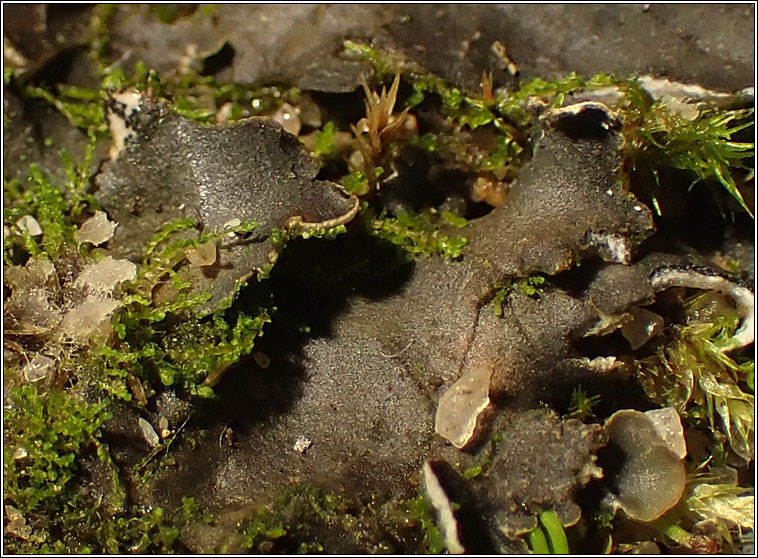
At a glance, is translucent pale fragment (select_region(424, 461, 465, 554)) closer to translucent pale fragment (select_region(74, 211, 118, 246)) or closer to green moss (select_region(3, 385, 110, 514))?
green moss (select_region(3, 385, 110, 514))

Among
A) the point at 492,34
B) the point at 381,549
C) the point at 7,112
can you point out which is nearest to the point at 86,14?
the point at 7,112

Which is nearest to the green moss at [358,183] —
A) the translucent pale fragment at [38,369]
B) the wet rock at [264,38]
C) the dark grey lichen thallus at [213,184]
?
the dark grey lichen thallus at [213,184]

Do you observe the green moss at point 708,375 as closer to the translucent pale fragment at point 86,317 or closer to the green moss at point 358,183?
the green moss at point 358,183

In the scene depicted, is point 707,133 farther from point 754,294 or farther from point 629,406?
point 629,406

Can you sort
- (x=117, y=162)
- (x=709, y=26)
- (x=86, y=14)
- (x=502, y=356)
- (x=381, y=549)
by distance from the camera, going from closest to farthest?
(x=381, y=549) → (x=502, y=356) → (x=117, y=162) → (x=709, y=26) → (x=86, y=14)

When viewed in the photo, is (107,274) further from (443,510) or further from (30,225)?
(443,510)

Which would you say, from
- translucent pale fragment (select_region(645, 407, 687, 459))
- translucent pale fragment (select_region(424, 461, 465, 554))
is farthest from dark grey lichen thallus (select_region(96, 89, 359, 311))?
translucent pale fragment (select_region(645, 407, 687, 459))

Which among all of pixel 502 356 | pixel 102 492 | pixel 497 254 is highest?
pixel 497 254

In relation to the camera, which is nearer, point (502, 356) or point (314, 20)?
point (502, 356)
